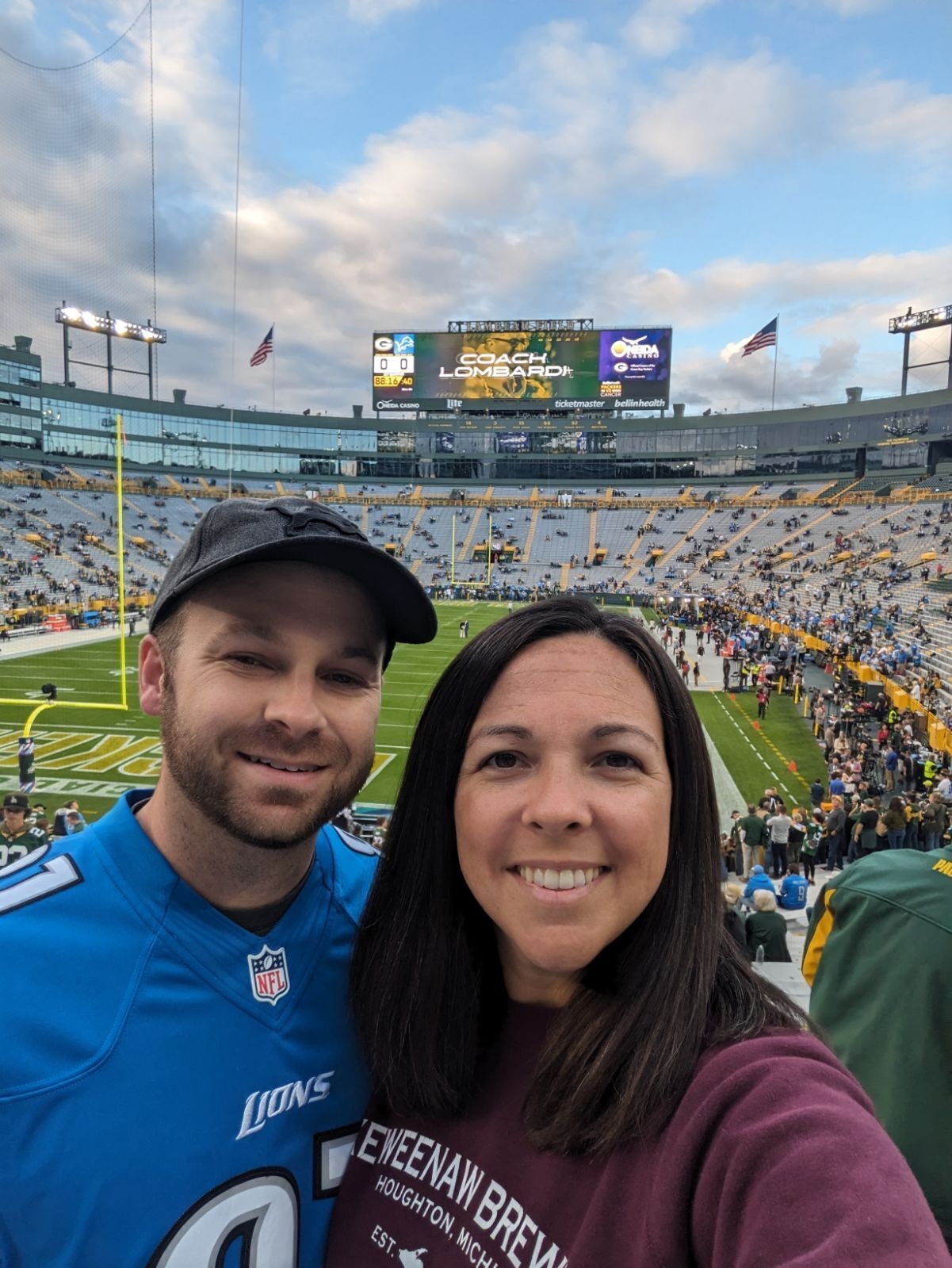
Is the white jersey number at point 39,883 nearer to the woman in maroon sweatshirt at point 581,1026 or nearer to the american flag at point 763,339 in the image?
the woman in maroon sweatshirt at point 581,1026

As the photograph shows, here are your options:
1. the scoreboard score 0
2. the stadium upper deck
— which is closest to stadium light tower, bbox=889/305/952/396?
the stadium upper deck

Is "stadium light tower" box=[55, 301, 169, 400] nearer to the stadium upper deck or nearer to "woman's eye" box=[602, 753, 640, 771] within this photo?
the stadium upper deck

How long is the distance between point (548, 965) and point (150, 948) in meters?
0.81

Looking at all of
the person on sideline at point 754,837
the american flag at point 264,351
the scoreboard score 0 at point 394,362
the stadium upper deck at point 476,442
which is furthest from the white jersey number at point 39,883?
the scoreboard score 0 at point 394,362

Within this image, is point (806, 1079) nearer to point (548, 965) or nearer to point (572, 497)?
point (548, 965)

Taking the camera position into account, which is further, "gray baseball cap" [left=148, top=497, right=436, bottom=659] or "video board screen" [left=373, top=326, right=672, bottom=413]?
"video board screen" [left=373, top=326, right=672, bottom=413]

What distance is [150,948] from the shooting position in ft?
4.76

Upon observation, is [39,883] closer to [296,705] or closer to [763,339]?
Answer: [296,705]

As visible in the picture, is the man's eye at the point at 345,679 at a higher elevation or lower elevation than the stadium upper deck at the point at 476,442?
lower

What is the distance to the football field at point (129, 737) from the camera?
13.0 m

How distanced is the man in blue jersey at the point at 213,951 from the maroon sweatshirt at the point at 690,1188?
27cm

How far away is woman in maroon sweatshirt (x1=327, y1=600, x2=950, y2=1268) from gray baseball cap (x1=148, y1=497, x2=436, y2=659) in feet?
0.89

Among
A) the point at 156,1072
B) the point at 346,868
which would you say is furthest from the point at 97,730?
the point at 156,1072

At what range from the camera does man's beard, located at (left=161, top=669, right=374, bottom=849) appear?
1482 millimetres
